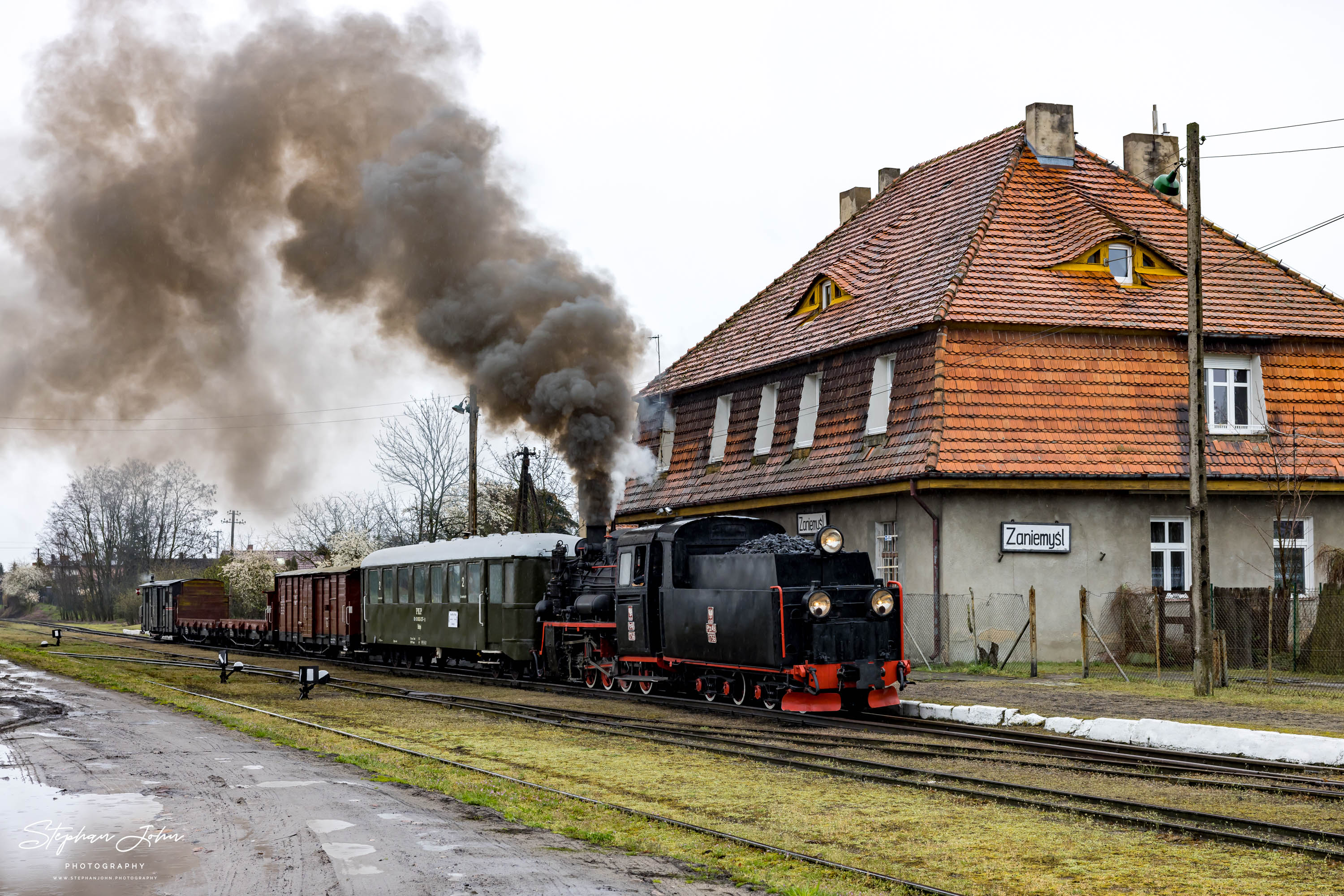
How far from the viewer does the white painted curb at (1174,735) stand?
40.9 feet

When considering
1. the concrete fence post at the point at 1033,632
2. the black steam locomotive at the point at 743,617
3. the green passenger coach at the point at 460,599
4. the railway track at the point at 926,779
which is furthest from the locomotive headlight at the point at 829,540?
the green passenger coach at the point at 460,599

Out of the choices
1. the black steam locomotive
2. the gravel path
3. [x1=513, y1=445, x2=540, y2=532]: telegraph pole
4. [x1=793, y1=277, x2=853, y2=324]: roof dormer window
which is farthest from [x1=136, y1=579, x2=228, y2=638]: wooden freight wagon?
the gravel path

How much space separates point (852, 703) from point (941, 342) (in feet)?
27.2

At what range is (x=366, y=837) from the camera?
8.59 m

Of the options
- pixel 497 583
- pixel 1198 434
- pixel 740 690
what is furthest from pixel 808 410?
pixel 1198 434

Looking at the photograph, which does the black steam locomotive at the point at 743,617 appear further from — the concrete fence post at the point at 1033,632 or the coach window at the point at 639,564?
the concrete fence post at the point at 1033,632

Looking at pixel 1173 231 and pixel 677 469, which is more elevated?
pixel 1173 231

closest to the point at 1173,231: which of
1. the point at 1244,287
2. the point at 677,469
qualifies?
the point at 1244,287

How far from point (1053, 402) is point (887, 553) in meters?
4.14

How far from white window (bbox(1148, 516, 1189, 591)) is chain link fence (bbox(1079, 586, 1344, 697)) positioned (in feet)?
2.65

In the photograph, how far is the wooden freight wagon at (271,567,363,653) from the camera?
3284 cm

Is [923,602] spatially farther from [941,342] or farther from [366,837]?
[366,837]

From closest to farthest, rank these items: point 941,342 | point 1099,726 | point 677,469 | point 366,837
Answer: point 366,837, point 1099,726, point 941,342, point 677,469

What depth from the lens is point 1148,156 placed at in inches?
1217
